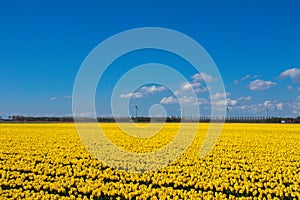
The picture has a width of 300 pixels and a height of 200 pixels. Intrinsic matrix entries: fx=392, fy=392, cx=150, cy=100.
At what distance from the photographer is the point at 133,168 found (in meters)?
14.4

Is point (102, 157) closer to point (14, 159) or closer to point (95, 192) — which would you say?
point (14, 159)

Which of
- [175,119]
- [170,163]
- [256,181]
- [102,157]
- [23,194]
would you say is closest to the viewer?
[23,194]

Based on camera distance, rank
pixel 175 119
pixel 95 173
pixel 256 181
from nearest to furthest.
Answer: pixel 256 181, pixel 95 173, pixel 175 119

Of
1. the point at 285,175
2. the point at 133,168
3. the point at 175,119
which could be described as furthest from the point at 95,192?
the point at 175,119

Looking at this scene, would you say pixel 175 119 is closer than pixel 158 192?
No

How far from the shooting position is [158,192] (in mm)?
9945

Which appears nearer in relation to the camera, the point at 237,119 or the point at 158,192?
the point at 158,192

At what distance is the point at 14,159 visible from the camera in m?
16.2

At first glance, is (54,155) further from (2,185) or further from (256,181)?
(256,181)

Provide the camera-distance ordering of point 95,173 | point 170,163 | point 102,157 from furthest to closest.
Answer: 1. point 102,157
2. point 170,163
3. point 95,173

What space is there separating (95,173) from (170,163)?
3948 millimetres

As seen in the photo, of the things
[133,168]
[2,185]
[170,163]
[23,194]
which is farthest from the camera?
[170,163]

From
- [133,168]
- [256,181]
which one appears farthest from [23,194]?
[256,181]

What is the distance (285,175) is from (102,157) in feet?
26.8
